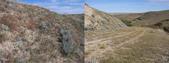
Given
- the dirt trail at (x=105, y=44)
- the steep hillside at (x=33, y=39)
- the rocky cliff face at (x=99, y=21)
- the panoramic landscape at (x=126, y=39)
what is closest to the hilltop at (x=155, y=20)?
the panoramic landscape at (x=126, y=39)

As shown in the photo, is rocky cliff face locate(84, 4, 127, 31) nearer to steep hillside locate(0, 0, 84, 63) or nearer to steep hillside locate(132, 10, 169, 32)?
steep hillside locate(132, 10, 169, 32)

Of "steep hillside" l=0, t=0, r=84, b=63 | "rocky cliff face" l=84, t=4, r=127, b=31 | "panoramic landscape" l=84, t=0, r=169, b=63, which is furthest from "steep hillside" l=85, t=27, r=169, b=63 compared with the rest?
"rocky cliff face" l=84, t=4, r=127, b=31

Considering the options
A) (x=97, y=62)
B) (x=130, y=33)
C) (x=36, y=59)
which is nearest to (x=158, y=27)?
(x=130, y=33)

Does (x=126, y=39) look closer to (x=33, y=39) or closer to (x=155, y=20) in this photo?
(x=155, y=20)

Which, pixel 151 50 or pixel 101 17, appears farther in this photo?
pixel 101 17

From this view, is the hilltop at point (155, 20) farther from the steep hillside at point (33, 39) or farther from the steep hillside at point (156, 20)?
the steep hillside at point (33, 39)

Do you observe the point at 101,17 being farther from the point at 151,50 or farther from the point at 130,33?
the point at 151,50
